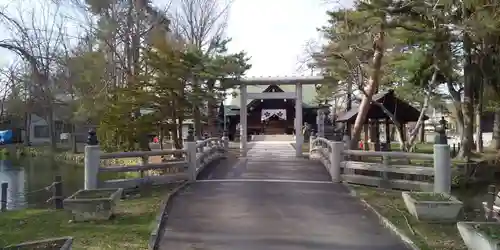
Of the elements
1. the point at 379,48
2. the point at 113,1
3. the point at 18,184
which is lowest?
the point at 18,184

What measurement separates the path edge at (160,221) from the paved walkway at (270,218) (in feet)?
0.33

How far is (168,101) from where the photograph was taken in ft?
57.9

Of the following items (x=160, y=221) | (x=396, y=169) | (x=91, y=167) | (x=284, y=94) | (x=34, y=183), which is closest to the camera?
(x=160, y=221)

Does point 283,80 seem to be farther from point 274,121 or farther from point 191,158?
point 274,121

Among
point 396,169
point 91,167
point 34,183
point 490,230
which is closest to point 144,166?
point 91,167

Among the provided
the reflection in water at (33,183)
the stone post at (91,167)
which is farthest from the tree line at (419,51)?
the reflection in water at (33,183)

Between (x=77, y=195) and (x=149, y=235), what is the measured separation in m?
2.13

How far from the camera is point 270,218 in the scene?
25.8 ft

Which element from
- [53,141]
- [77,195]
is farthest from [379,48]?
[53,141]

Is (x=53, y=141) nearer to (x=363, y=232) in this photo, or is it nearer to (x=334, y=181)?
(x=334, y=181)

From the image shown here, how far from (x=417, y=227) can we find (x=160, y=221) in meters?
3.94

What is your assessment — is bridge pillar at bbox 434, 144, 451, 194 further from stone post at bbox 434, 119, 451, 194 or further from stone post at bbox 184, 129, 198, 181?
stone post at bbox 184, 129, 198, 181

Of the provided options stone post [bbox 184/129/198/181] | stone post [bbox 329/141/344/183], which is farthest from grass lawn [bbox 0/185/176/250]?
stone post [bbox 329/141/344/183]

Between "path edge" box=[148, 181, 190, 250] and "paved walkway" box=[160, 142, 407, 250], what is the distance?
0.33ft
